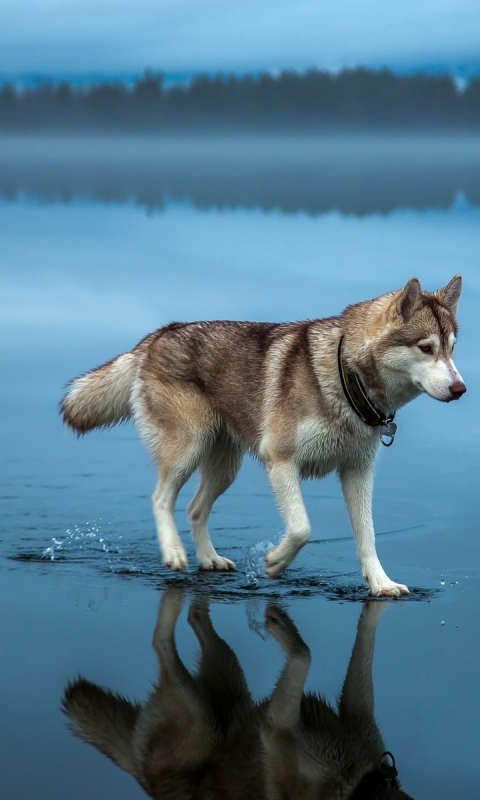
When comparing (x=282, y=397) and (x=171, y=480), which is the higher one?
(x=282, y=397)

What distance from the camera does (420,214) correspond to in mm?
30656

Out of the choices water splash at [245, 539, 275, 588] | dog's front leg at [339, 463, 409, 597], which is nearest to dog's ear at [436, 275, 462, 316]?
dog's front leg at [339, 463, 409, 597]

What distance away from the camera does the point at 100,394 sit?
7.97 m

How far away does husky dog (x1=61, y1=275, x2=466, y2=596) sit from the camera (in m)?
6.71

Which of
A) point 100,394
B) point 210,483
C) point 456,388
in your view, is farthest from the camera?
point 100,394

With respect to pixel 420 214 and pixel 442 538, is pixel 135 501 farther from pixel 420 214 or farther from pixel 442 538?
pixel 420 214

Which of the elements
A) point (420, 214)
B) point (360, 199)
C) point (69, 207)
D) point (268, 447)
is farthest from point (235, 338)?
point (360, 199)

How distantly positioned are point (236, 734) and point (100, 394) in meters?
3.37

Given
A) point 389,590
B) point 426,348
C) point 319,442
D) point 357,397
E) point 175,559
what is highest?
point 426,348

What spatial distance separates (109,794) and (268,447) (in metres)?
2.96

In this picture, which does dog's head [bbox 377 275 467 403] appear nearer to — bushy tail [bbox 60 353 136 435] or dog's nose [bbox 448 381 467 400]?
→ dog's nose [bbox 448 381 467 400]

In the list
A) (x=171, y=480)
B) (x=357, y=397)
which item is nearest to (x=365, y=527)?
(x=357, y=397)

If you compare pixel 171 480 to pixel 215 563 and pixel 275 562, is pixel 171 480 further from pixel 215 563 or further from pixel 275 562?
pixel 275 562

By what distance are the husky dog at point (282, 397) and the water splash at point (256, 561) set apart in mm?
157
